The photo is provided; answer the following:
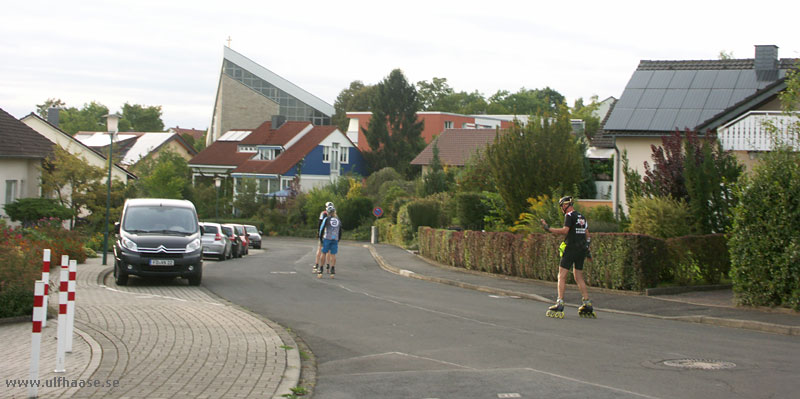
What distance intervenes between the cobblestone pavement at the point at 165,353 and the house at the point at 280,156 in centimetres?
6044

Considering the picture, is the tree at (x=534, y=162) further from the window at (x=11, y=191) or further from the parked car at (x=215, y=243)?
the window at (x=11, y=191)

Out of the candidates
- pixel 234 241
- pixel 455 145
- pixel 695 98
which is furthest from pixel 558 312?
pixel 455 145

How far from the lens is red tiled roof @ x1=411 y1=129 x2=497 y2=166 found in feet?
225

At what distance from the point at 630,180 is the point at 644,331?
11.9 m

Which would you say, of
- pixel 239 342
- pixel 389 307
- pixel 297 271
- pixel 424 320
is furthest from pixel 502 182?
pixel 239 342

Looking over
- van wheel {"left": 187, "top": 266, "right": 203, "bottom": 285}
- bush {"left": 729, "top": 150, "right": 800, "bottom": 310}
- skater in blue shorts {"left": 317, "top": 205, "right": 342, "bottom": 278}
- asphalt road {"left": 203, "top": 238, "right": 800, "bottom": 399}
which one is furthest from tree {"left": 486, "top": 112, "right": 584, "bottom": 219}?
bush {"left": 729, "top": 150, "right": 800, "bottom": 310}

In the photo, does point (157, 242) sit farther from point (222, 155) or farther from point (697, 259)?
point (222, 155)

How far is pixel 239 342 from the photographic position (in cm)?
986

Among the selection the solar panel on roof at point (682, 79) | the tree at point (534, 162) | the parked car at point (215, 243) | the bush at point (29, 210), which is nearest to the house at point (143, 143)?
the parked car at point (215, 243)

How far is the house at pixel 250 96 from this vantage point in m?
87.6

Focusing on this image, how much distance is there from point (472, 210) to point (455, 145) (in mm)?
42136

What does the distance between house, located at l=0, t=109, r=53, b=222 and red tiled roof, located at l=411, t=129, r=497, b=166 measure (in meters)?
37.4

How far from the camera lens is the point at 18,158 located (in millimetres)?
31891

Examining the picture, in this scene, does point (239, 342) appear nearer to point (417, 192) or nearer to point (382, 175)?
point (417, 192)
